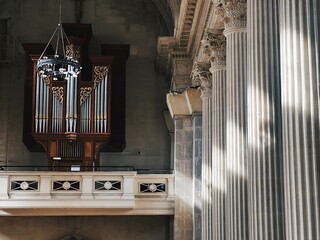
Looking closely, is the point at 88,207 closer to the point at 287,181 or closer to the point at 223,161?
the point at 223,161

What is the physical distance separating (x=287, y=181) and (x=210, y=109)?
A: 10.3m

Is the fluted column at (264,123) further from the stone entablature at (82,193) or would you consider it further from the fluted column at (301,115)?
the stone entablature at (82,193)

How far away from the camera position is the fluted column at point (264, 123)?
37.2ft

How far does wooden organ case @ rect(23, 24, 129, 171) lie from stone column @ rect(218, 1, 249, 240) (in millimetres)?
10472

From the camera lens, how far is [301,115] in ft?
30.9

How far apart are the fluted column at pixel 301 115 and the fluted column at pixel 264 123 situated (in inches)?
67.3

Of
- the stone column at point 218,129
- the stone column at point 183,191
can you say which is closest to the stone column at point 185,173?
the stone column at point 183,191

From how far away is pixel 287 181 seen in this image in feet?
31.5

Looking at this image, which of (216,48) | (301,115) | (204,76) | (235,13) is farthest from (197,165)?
(301,115)

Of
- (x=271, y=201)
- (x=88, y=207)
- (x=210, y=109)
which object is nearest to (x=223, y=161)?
(x=210, y=109)

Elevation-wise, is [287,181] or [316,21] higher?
[316,21]

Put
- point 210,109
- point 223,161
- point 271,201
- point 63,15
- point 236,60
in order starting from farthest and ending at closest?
point 63,15, point 210,109, point 223,161, point 236,60, point 271,201

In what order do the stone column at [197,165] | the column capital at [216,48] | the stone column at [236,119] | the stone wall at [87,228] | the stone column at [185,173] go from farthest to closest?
the stone wall at [87,228] → the stone column at [185,173] → the stone column at [197,165] → the column capital at [216,48] → the stone column at [236,119]

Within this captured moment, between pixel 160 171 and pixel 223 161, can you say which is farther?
pixel 160 171
